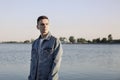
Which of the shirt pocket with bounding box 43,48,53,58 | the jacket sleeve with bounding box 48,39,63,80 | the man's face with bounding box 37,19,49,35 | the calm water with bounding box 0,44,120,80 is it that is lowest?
the calm water with bounding box 0,44,120,80

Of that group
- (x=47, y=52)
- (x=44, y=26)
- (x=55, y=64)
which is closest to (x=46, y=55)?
(x=47, y=52)

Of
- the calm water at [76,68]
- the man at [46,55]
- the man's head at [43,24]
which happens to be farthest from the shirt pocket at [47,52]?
the calm water at [76,68]

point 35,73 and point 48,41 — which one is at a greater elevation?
point 48,41

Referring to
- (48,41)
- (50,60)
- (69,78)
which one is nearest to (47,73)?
(50,60)

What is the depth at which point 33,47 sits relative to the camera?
518 cm

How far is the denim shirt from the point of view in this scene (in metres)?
4.85

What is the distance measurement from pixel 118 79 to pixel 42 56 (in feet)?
49.8

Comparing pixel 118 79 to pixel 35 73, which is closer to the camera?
pixel 35 73

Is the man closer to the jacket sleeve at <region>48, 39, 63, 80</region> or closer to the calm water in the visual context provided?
the jacket sleeve at <region>48, 39, 63, 80</region>

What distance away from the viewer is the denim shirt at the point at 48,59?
485cm

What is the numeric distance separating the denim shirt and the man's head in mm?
96

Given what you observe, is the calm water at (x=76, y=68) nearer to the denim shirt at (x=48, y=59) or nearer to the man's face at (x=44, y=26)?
the denim shirt at (x=48, y=59)

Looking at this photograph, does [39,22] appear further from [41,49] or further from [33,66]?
[33,66]

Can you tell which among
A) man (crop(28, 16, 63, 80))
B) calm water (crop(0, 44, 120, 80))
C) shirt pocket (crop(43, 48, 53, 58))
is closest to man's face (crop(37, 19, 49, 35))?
man (crop(28, 16, 63, 80))
